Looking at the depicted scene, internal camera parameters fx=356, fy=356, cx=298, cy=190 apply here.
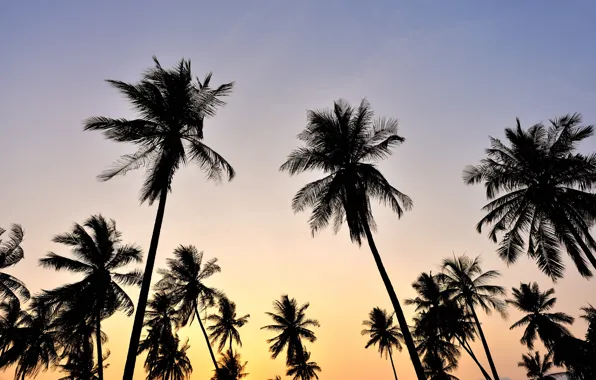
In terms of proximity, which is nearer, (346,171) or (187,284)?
(346,171)

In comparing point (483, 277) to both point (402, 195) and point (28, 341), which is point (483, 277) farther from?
point (28, 341)

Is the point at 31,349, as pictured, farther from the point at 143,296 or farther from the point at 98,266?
the point at 143,296

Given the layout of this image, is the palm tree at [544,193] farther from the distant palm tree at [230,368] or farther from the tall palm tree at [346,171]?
the distant palm tree at [230,368]

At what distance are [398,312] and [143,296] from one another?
36.1 ft

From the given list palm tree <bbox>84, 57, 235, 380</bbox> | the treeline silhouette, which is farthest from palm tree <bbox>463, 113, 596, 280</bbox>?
palm tree <bbox>84, 57, 235, 380</bbox>

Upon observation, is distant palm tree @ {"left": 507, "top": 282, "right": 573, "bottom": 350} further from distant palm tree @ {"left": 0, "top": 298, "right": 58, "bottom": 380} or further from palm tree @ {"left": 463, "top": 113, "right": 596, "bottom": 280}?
distant palm tree @ {"left": 0, "top": 298, "right": 58, "bottom": 380}

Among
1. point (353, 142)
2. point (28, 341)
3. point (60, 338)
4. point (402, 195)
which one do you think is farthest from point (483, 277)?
point (28, 341)

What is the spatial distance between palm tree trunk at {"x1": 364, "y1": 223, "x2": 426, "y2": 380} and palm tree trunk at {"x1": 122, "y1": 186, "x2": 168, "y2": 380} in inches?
386

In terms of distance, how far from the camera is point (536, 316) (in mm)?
40344

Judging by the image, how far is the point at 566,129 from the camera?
62.3 feet

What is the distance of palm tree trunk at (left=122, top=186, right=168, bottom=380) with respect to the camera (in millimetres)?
12328

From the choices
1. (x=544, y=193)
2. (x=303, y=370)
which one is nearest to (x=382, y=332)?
(x=303, y=370)

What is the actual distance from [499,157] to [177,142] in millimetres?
17424

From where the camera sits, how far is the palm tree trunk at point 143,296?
1233 cm
